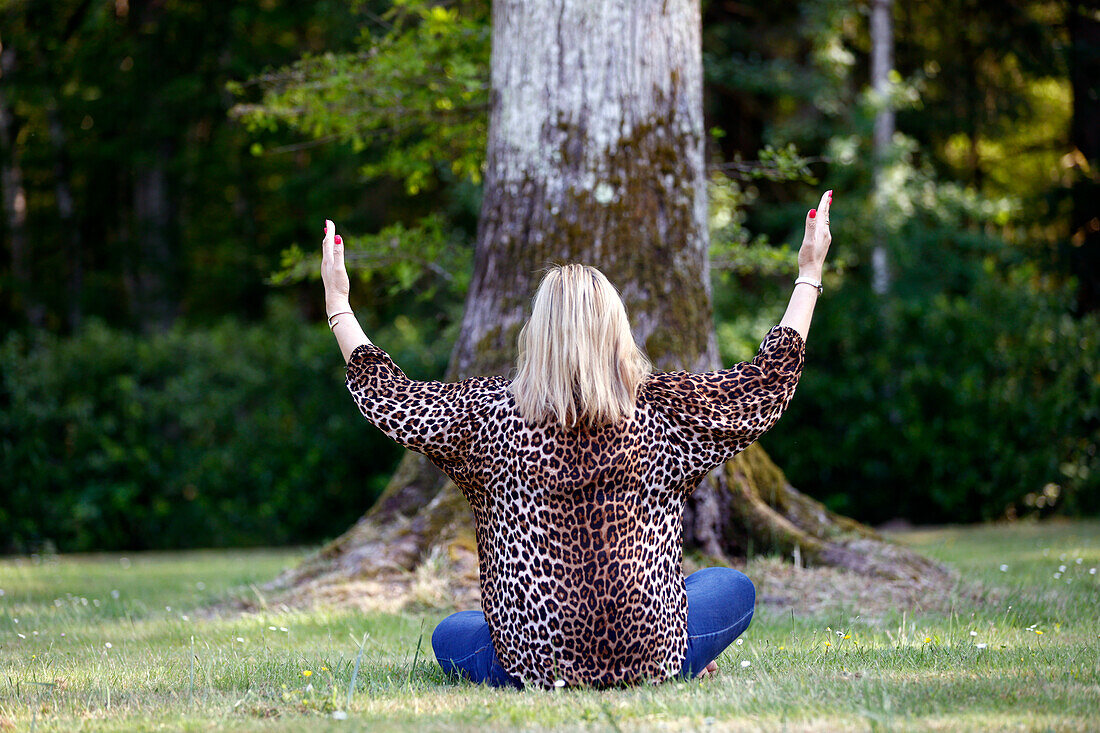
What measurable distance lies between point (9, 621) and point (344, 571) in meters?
1.69

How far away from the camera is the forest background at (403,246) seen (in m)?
7.50

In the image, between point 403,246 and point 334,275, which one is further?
point 403,246

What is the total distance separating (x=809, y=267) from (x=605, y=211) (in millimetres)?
2287

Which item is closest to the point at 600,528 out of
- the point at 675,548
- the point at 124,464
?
the point at 675,548

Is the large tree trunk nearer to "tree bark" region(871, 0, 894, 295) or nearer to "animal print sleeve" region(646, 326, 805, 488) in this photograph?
"animal print sleeve" region(646, 326, 805, 488)

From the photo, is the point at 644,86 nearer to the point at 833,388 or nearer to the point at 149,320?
the point at 833,388

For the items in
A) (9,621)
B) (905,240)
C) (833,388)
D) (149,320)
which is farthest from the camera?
(149,320)

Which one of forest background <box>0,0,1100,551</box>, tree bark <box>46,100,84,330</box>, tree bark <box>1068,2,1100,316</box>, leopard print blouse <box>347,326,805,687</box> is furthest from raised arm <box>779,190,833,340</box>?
tree bark <box>46,100,84,330</box>

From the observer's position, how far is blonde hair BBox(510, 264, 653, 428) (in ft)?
9.37

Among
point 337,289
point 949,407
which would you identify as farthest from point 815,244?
point 949,407

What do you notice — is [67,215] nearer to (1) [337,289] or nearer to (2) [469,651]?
(1) [337,289]

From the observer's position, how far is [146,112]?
16594 mm

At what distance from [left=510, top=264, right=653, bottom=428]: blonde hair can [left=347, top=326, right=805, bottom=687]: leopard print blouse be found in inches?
2.8

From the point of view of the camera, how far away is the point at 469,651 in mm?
3260
